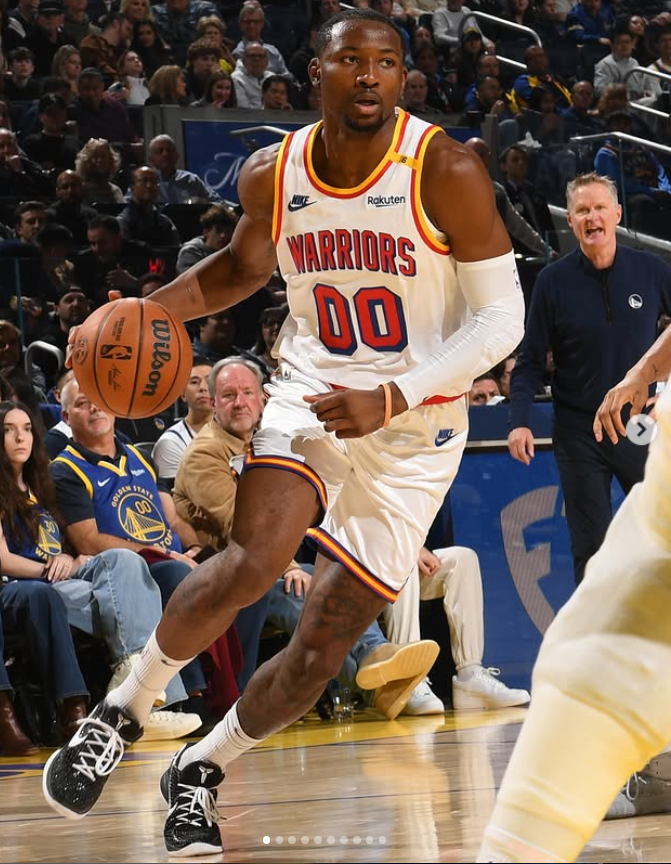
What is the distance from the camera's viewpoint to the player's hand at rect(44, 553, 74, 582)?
19.5ft

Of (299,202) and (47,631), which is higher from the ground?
(299,202)

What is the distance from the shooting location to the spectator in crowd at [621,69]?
15328 mm

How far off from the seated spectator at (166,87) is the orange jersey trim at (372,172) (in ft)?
31.3

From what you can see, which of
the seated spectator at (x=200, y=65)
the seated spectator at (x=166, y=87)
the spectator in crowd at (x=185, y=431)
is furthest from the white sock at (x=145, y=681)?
the seated spectator at (x=200, y=65)

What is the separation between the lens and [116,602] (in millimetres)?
5875

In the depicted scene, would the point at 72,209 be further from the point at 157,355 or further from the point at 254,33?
the point at 157,355

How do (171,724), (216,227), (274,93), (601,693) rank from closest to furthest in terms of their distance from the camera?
1. (601,693)
2. (171,724)
3. (216,227)
4. (274,93)

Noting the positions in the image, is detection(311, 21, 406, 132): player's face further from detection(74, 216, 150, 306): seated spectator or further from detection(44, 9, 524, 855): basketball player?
detection(74, 216, 150, 306): seated spectator

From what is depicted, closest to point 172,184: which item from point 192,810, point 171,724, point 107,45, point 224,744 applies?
point 107,45

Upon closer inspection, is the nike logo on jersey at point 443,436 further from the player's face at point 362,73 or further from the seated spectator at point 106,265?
the seated spectator at point 106,265

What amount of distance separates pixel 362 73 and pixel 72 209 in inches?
284

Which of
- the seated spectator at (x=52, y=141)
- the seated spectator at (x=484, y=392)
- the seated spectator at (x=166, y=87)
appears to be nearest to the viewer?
the seated spectator at (x=484, y=392)

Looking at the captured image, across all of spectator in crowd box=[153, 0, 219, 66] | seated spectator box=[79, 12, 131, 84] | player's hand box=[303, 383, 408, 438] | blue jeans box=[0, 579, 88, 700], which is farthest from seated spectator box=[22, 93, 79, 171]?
player's hand box=[303, 383, 408, 438]

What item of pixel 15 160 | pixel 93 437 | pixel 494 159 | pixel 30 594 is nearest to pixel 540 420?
pixel 93 437
